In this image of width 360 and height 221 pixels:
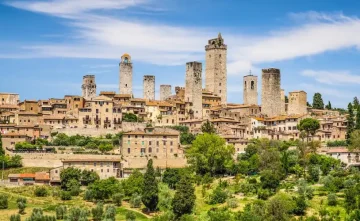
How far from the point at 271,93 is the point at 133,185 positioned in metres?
30.2

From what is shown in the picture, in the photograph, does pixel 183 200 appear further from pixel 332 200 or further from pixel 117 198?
pixel 332 200

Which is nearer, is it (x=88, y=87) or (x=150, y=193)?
(x=150, y=193)

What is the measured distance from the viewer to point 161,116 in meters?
76.0

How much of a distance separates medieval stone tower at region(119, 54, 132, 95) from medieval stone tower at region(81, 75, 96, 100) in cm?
450

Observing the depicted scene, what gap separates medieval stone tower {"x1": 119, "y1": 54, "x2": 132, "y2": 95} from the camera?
83.7m

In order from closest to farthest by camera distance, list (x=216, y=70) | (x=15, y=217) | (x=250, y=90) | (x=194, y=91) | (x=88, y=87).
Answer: (x=15, y=217) < (x=194, y=91) < (x=88, y=87) < (x=216, y=70) < (x=250, y=90)

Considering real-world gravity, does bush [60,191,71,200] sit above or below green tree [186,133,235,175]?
below

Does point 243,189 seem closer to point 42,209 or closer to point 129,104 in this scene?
point 42,209

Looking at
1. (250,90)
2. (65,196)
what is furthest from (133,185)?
(250,90)

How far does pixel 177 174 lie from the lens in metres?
55.7

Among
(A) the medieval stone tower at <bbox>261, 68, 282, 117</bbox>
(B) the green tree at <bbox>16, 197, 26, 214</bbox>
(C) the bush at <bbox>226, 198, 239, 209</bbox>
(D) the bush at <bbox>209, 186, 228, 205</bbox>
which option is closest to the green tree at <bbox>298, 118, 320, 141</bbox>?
(A) the medieval stone tower at <bbox>261, 68, 282, 117</bbox>

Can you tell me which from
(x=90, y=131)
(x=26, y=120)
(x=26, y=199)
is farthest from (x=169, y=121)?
(x=26, y=199)

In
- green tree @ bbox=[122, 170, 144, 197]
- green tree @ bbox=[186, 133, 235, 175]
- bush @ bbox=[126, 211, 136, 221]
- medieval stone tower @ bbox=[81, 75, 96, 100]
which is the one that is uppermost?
medieval stone tower @ bbox=[81, 75, 96, 100]

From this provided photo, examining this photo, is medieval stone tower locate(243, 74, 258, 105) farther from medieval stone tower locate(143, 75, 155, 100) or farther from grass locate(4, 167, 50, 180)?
grass locate(4, 167, 50, 180)
